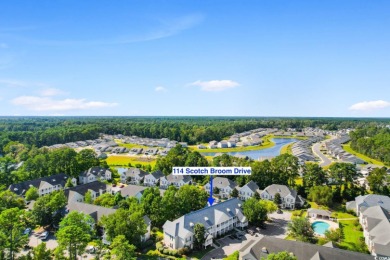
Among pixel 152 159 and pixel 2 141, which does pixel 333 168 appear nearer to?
pixel 152 159

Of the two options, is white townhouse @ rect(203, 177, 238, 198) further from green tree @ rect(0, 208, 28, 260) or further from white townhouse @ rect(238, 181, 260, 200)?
green tree @ rect(0, 208, 28, 260)

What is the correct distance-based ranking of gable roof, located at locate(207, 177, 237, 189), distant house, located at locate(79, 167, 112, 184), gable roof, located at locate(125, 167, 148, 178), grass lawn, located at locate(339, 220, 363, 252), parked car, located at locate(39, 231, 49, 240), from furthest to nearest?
gable roof, located at locate(125, 167, 148, 178) < distant house, located at locate(79, 167, 112, 184) < gable roof, located at locate(207, 177, 237, 189) < parked car, located at locate(39, 231, 49, 240) < grass lawn, located at locate(339, 220, 363, 252)

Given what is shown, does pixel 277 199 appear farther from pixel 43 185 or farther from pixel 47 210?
pixel 43 185

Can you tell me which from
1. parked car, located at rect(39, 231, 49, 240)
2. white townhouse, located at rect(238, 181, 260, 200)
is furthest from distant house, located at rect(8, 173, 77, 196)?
white townhouse, located at rect(238, 181, 260, 200)

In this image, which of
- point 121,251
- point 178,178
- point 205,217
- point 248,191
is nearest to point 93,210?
point 121,251

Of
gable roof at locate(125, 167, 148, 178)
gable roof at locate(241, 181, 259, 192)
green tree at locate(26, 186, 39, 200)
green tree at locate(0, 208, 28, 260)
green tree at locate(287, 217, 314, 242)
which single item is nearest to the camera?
green tree at locate(0, 208, 28, 260)

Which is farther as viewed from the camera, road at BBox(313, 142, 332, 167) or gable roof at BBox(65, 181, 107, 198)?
road at BBox(313, 142, 332, 167)
